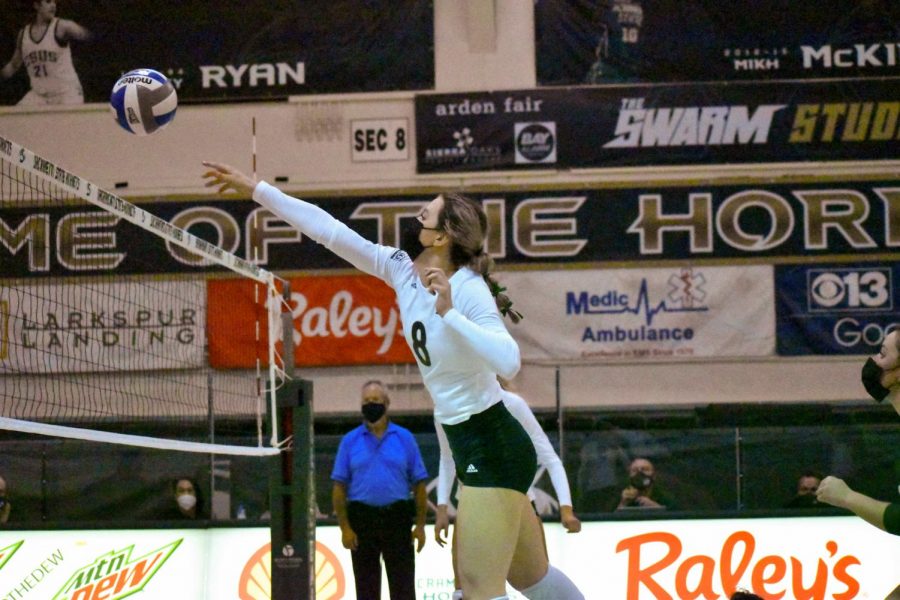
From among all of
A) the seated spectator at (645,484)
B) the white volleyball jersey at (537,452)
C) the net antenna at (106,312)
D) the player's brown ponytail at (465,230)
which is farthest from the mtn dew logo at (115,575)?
the player's brown ponytail at (465,230)

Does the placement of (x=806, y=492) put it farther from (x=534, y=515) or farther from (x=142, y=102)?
(x=142, y=102)

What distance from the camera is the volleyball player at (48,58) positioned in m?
14.7

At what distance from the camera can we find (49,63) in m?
14.8

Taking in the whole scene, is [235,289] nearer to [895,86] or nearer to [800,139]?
[800,139]

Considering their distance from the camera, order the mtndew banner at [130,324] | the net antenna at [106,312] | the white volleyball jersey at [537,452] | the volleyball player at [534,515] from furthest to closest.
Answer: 1. the mtndew banner at [130,324]
2. the net antenna at [106,312]
3. the white volleyball jersey at [537,452]
4. the volleyball player at [534,515]

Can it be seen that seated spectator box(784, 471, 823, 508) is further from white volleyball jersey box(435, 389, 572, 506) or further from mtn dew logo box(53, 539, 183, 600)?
mtn dew logo box(53, 539, 183, 600)

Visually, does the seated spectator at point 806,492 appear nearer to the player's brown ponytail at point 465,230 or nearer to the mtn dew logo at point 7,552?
the mtn dew logo at point 7,552

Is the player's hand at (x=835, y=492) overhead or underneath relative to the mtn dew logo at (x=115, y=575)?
overhead

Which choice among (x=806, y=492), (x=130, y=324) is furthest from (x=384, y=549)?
(x=130, y=324)

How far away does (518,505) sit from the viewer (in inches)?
153

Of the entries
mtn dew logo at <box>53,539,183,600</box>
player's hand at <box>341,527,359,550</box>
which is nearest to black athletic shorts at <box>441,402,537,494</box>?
player's hand at <box>341,527,359,550</box>

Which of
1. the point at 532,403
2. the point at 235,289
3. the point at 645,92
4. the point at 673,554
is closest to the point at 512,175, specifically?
the point at 645,92

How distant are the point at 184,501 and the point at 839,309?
8165 mm

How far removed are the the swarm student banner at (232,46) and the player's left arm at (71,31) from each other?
0.01 meters
